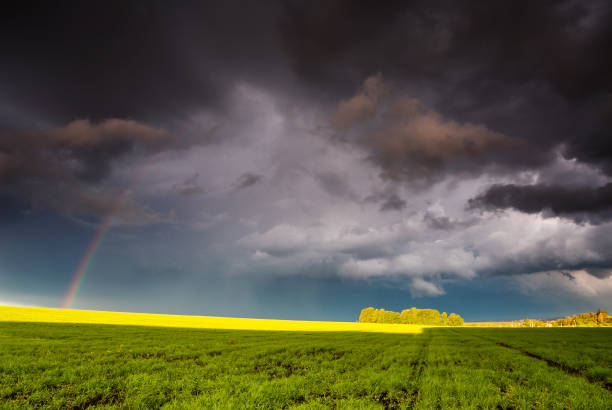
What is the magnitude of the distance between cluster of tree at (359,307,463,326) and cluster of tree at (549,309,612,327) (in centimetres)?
5602

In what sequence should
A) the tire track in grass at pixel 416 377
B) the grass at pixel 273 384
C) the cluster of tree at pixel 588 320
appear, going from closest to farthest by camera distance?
1. the grass at pixel 273 384
2. the tire track in grass at pixel 416 377
3. the cluster of tree at pixel 588 320

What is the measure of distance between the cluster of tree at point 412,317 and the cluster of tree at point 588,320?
56.0m

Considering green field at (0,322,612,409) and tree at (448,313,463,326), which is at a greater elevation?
green field at (0,322,612,409)

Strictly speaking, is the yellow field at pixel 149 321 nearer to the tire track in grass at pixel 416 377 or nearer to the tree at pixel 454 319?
the tire track in grass at pixel 416 377

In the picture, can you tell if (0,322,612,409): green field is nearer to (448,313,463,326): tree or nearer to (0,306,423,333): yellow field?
(0,306,423,333): yellow field

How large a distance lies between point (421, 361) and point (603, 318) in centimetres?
19884

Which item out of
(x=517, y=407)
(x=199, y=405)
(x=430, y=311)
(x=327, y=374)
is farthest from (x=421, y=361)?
(x=430, y=311)

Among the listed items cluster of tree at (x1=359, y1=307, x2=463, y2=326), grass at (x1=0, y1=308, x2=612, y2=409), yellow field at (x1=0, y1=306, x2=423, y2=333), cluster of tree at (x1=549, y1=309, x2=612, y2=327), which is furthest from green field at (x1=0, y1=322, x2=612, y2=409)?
cluster of tree at (x1=549, y1=309, x2=612, y2=327)

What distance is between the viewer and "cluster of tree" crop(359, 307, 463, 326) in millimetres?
180125

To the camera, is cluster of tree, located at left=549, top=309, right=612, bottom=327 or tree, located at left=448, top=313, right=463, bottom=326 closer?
cluster of tree, located at left=549, top=309, right=612, bottom=327

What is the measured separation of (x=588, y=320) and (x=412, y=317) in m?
88.5

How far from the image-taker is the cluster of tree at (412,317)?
180 meters

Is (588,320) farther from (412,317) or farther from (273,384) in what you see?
(273,384)

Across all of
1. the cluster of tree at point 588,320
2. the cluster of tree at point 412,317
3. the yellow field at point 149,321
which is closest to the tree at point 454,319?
the cluster of tree at point 412,317
